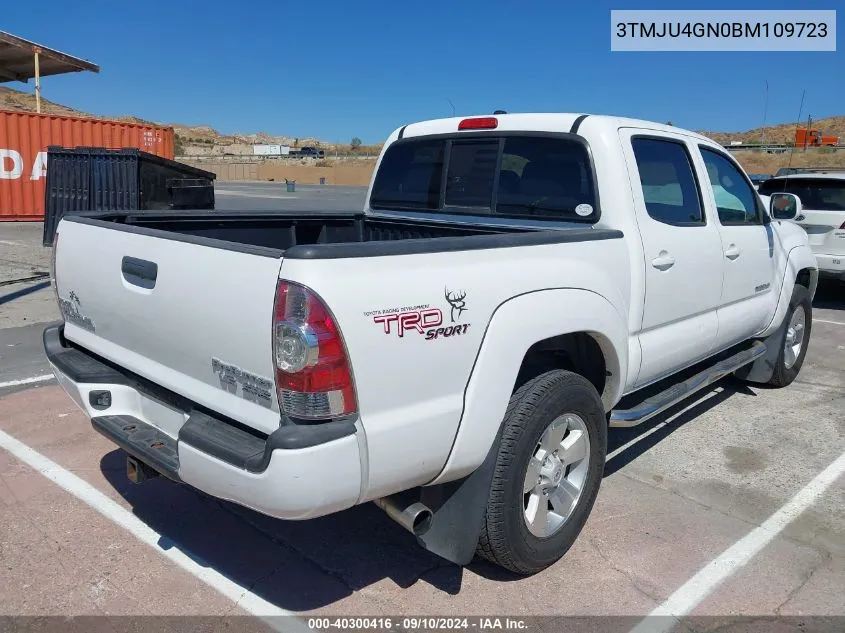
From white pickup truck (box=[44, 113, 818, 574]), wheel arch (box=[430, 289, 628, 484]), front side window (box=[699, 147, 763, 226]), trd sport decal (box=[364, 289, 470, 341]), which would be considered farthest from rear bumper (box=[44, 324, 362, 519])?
front side window (box=[699, 147, 763, 226])

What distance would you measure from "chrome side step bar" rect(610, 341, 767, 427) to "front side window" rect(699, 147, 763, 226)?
3.02 feet

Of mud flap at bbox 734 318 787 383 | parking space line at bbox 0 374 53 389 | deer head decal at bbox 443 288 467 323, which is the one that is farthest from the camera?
mud flap at bbox 734 318 787 383

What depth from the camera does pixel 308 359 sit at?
2.25 m

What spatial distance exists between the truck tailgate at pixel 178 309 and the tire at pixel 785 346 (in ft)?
15.3

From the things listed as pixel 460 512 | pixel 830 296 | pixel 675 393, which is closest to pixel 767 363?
pixel 675 393

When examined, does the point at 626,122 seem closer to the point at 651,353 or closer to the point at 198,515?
the point at 651,353

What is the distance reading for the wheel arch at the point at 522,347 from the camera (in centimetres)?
264

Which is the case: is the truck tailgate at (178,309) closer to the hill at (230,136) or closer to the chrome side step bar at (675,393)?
the chrome side step bar at (675,393)

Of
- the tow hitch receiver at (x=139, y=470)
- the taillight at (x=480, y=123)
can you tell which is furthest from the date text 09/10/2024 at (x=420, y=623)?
the taillight at (x=480, y=123)

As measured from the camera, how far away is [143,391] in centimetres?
305

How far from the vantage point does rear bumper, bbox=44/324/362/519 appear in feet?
7.44

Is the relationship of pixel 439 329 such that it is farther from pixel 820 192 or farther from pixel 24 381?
pixel 820 192

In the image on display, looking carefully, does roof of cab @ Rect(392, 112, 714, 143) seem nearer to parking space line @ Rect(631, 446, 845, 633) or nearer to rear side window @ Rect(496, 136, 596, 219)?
rear side window @ Rect(496, 136, 596, 219)

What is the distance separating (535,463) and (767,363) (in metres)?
3.57
